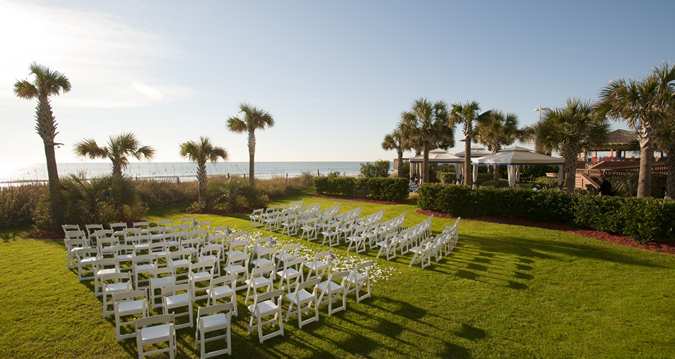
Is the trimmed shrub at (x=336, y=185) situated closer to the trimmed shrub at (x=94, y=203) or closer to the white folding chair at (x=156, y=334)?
the trimmed shrub at (x=94, y=203)

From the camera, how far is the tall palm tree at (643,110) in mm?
11656

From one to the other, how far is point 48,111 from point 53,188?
333cm

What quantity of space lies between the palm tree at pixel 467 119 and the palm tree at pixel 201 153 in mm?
14652

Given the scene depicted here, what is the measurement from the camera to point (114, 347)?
198 inches

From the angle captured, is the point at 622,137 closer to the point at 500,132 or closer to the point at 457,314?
the point at 500,132

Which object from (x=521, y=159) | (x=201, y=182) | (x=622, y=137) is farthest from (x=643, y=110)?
(x=201, y=182)

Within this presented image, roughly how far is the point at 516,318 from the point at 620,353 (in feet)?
4.71

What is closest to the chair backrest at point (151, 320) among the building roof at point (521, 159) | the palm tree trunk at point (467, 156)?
the building roof at point (521, 159)

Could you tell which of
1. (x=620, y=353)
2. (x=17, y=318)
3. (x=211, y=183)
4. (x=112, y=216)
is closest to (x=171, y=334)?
(x=17, y=318)

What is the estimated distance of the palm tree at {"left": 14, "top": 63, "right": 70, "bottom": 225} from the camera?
13406 millimetres

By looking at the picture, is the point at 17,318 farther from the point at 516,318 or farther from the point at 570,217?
the point at 570,217

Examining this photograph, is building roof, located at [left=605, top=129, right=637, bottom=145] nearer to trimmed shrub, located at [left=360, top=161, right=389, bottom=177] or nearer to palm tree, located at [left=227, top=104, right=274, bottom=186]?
trimmed shrub, located at [left=360, top=161, right=389, bottom=177]

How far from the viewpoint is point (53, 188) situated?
536 inches

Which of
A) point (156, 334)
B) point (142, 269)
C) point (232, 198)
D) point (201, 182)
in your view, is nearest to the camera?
point (156, 334)
